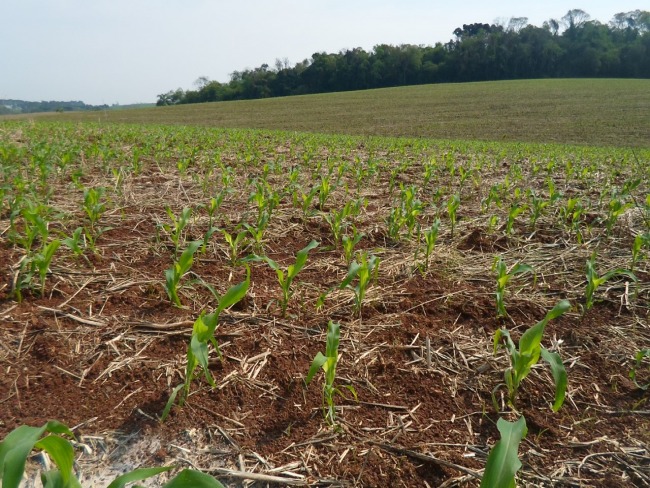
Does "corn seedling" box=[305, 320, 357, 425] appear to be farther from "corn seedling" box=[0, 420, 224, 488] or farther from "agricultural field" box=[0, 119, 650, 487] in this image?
"corn seedling" box=[0, 420, 224, 488]

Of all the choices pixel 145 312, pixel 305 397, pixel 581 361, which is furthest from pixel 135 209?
pixel 581 361

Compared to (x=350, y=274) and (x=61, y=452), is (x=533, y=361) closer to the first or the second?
(x=350, y=274)

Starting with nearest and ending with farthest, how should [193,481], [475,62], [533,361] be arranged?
[193,481] < [533,361] < [475,62]

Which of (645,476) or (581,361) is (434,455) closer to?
(645,476)

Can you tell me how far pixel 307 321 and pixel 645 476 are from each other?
1545 mm

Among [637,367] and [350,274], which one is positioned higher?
[350,274]

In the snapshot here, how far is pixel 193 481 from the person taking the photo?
981 mm

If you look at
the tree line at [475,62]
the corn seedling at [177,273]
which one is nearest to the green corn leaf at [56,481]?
the corn seedling at [177,273]

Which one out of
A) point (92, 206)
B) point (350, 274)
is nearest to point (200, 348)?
point (350, 274)

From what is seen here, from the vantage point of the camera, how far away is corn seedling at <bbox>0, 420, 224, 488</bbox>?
0.97 meters

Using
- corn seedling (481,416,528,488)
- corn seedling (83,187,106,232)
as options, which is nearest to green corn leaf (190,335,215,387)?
corn seedling (481,416,528,488)

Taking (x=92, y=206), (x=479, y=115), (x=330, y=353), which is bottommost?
(x=330, y=353)

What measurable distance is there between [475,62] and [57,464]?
77.9 m

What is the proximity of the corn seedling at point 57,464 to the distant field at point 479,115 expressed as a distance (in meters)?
23.6
